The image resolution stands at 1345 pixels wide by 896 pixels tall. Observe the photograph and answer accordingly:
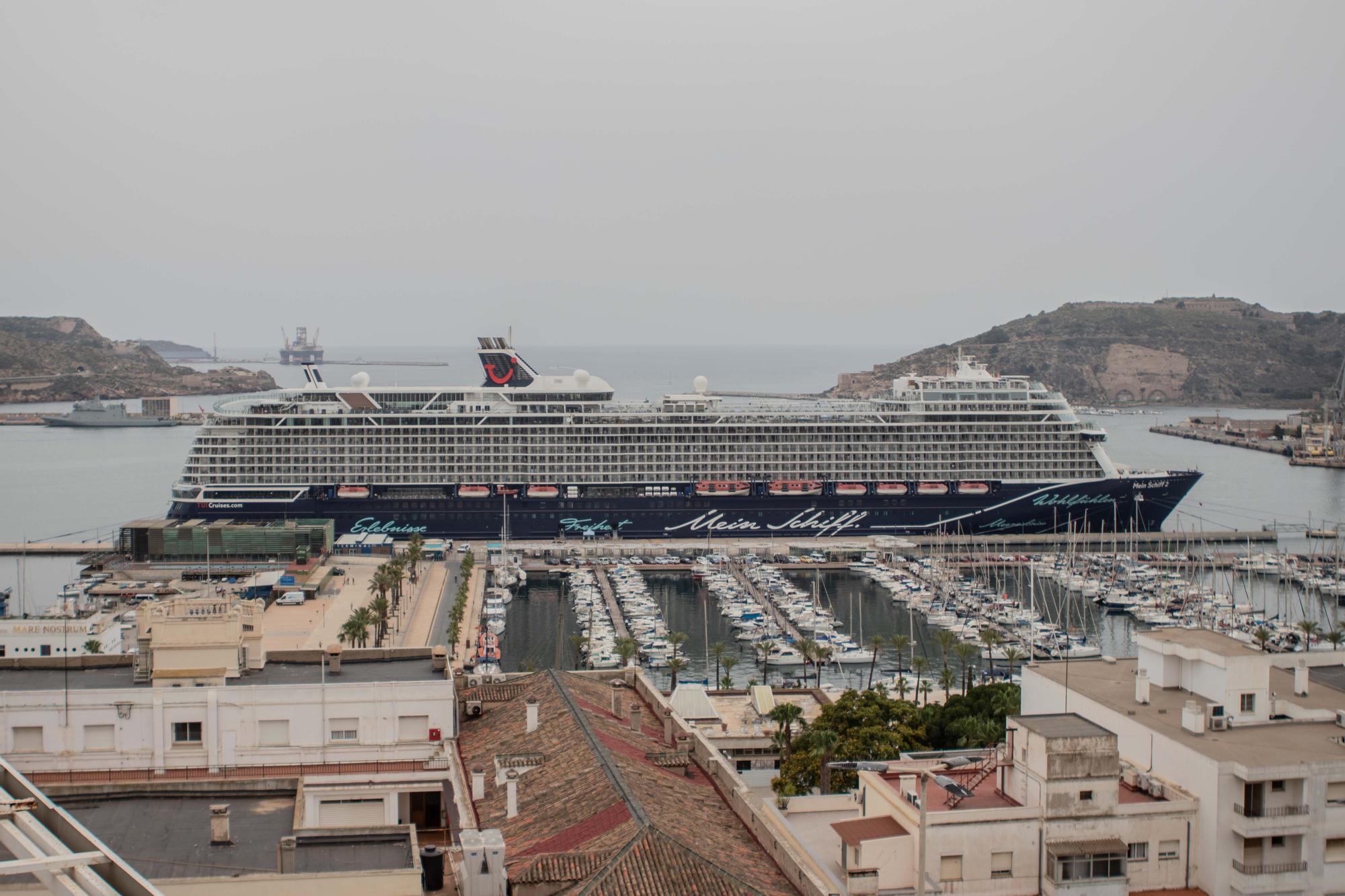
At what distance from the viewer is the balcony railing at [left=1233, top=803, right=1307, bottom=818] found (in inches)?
755

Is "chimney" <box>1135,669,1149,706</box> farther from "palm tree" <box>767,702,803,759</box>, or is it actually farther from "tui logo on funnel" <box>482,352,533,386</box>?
"tui logo on funnel" <box>482,352,533,386</box>

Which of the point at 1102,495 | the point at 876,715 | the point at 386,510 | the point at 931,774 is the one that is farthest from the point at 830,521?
the point at 931,774

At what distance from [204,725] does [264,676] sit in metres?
1.85

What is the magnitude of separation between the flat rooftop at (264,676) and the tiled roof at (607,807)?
5.49 ft

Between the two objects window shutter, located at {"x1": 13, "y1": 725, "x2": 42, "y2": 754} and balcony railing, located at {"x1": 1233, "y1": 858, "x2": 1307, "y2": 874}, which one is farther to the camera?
window shutter, located at {"x1": 13, "y1": 725, "x2": 42, "y2": 754}

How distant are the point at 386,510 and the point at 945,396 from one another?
1166 inches

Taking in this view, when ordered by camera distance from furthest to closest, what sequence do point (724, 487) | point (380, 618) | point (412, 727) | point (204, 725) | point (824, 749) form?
point (724, 487) → point (380, 618) → point (824, 749) → point (412, 727) → point (204, 725)

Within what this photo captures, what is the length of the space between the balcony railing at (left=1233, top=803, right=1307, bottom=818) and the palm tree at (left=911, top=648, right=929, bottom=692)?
20.1 metres

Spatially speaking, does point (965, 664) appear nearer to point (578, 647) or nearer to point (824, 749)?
point (578, 647)

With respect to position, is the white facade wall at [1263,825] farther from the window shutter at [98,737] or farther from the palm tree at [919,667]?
the palm tree at [919,667]

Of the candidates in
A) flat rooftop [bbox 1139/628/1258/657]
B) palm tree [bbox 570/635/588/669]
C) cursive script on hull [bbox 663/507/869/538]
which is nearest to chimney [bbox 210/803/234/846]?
flat rooftop [bbox 1139/628/1258/657]

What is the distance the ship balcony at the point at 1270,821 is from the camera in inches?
748

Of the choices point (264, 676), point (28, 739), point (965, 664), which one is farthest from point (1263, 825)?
point (965, 664)

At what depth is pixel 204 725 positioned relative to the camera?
20734 millimetres
